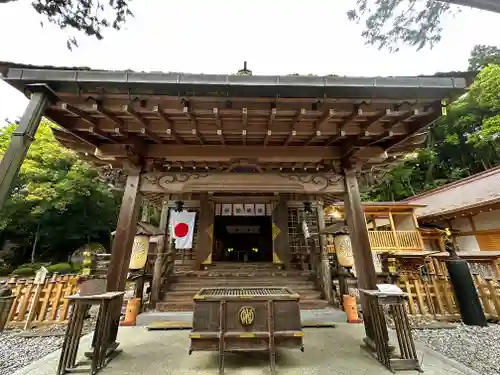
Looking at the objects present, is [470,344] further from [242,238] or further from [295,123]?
[242,238]

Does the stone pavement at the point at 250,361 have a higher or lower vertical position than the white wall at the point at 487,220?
lower

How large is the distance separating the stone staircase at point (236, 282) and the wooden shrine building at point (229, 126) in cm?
271

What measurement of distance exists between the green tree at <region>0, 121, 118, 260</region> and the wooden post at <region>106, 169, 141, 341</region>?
13275 millimetres

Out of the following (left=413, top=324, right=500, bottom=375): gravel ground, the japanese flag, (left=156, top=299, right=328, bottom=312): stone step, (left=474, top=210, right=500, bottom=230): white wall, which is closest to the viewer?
(left=413, top=324, right=500, bottom=375): gravel ground

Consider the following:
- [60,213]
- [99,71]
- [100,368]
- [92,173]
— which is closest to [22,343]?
[100,368]

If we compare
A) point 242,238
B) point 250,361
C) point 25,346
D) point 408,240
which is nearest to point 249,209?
point 250,361

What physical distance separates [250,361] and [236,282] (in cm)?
383

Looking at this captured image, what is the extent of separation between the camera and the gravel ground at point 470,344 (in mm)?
3752

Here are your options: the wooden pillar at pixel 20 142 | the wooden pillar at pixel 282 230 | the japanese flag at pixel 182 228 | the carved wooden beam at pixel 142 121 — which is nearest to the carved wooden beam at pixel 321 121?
the carved wooden beam at pixel 142 121

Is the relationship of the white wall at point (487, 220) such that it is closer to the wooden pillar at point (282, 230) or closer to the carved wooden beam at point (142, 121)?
the wooden pillar at point (282, 230)

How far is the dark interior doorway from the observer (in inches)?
563

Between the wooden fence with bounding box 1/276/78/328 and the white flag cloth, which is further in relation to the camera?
the white flag cloth

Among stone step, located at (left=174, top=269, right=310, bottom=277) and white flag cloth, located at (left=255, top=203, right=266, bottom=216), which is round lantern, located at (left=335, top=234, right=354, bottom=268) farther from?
white flag cloth, located at (left=255, top=203, right=266, bottom=216)

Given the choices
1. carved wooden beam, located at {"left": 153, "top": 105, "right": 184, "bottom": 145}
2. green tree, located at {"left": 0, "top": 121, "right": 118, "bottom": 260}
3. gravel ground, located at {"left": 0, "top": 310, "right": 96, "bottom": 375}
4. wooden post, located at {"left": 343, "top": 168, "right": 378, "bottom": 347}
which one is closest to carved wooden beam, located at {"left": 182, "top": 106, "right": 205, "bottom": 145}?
carved wooden beam, located at {"left": 153, "top": 105, "right": 184, "bottom": 145}
